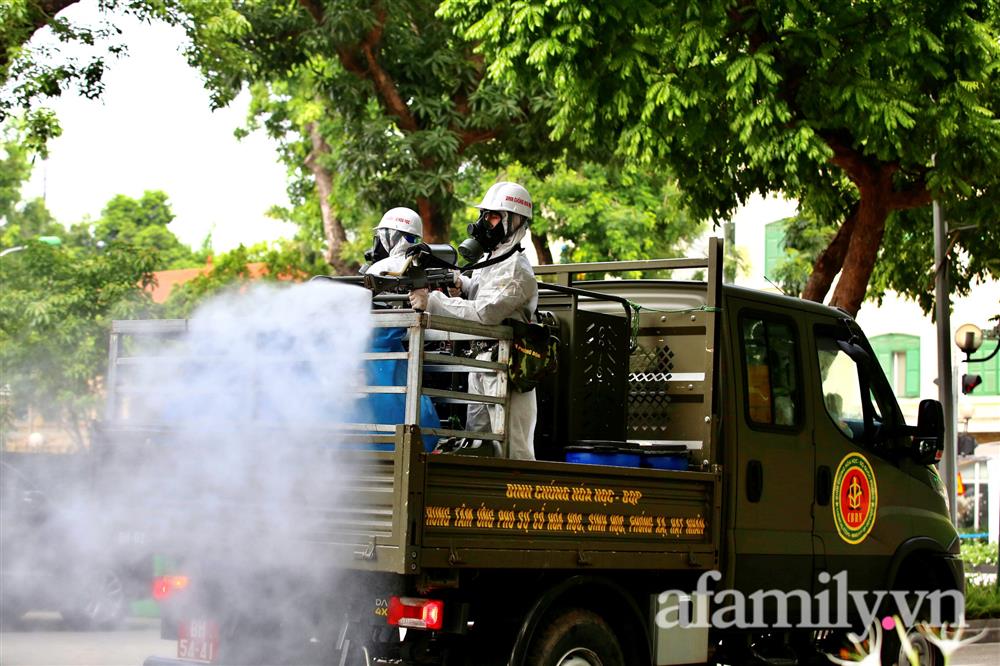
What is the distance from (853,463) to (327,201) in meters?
20.4

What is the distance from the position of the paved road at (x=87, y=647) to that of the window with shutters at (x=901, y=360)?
28163 millimetres

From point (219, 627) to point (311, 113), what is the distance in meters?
20.3

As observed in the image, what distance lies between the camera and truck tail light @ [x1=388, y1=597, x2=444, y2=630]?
5742mm

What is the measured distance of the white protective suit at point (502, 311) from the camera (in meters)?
6.50

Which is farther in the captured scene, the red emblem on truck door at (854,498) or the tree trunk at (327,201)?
the tree trunk at (327,201)

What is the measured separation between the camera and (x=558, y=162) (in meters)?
21.0

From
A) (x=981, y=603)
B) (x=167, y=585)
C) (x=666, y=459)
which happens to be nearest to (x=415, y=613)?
(x=167, y=585)

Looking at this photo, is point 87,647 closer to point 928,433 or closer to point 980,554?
point 928,433

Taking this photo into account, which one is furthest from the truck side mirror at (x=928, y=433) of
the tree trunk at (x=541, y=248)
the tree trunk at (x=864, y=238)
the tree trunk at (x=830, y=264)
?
the tree trunk at (x=541, y=248)

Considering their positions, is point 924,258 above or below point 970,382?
above

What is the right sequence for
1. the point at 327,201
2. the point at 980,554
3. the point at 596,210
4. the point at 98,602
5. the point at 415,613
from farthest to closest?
the point at 596,210
the point at 327,201
the point at 980,554
the point at 98,602
the point at 415,613

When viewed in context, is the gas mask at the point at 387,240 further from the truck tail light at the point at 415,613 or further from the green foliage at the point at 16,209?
the green foliage at the point at 16,209

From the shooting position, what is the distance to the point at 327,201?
2770 centimetres

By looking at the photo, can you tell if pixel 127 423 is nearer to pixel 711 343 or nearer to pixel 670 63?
pixel 711 343
